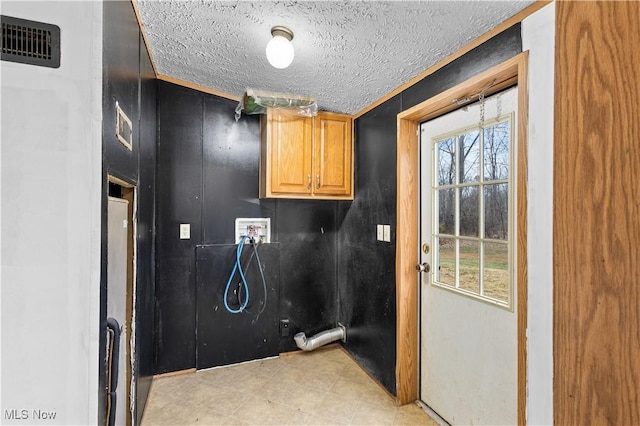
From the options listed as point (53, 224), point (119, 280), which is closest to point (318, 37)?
point (53, 224)

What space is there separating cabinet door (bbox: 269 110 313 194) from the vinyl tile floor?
1.53 m

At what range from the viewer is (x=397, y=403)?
2074mm

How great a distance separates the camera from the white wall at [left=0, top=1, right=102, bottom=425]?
838 mm

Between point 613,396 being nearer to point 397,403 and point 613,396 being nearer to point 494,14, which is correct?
point 494,14

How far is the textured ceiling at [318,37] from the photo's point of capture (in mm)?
1377

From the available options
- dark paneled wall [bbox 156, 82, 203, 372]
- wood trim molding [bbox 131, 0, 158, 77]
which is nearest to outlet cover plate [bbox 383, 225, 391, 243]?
dark paneled wall [bbox 156, 82, 203, 372]

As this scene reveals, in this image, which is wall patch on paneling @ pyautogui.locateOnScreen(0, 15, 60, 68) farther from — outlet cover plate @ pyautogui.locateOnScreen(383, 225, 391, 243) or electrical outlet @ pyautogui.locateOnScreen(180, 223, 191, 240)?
outlet cover plate @ pyautogui.locateOnScreen(383, 225, 391, 243)

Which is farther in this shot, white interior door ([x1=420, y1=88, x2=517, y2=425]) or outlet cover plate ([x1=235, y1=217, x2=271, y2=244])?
outlet cover plate ([x1=235, y1=217, x2=271, y2=244])

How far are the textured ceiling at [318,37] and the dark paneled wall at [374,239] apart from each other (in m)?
0.17

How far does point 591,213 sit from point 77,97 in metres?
1.30

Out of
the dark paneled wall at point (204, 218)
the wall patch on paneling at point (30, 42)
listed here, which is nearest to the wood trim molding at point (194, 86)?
the dark paneled wall at point (204, 218)

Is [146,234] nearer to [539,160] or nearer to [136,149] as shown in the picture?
[136,149]

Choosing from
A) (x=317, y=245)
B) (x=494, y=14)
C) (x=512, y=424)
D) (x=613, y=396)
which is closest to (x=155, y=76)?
(x=317, y=245)

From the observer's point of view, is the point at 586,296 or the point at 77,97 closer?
the point at 586,296
